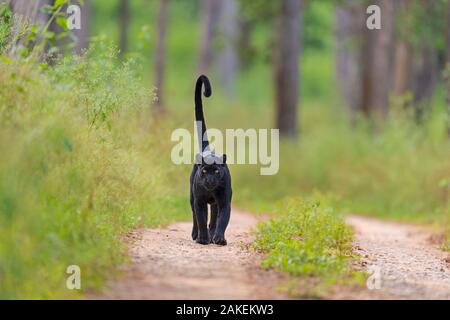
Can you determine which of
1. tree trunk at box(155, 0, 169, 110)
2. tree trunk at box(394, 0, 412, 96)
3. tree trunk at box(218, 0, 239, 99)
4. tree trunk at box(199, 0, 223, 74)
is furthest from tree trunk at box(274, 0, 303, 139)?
tree trunk at box(218, 0, 239, 99)

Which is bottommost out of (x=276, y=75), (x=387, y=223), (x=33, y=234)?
(x=387, y=223)

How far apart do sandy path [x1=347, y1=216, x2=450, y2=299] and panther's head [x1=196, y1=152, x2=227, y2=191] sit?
1765mm

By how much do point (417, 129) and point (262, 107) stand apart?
1384 cm

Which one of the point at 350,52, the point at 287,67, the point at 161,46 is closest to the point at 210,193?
the point at 287,67

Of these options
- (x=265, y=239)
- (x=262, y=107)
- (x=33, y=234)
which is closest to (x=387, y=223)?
(x=265, y=239)

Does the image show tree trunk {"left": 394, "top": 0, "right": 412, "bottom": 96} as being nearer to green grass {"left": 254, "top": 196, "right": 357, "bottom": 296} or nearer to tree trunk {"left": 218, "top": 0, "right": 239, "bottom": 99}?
tree trunk {"left": 218, "top": 0, "right": 239, "bottom": 99}

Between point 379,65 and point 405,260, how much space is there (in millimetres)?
17239

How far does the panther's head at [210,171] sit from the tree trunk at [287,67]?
14105mm

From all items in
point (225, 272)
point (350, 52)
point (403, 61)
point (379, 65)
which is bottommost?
point (225, 272)

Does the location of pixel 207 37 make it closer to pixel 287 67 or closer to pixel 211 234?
pixel 287 67

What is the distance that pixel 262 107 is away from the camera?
3525 centimetres

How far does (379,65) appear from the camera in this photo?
27469mm

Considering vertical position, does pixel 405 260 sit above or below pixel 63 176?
below
